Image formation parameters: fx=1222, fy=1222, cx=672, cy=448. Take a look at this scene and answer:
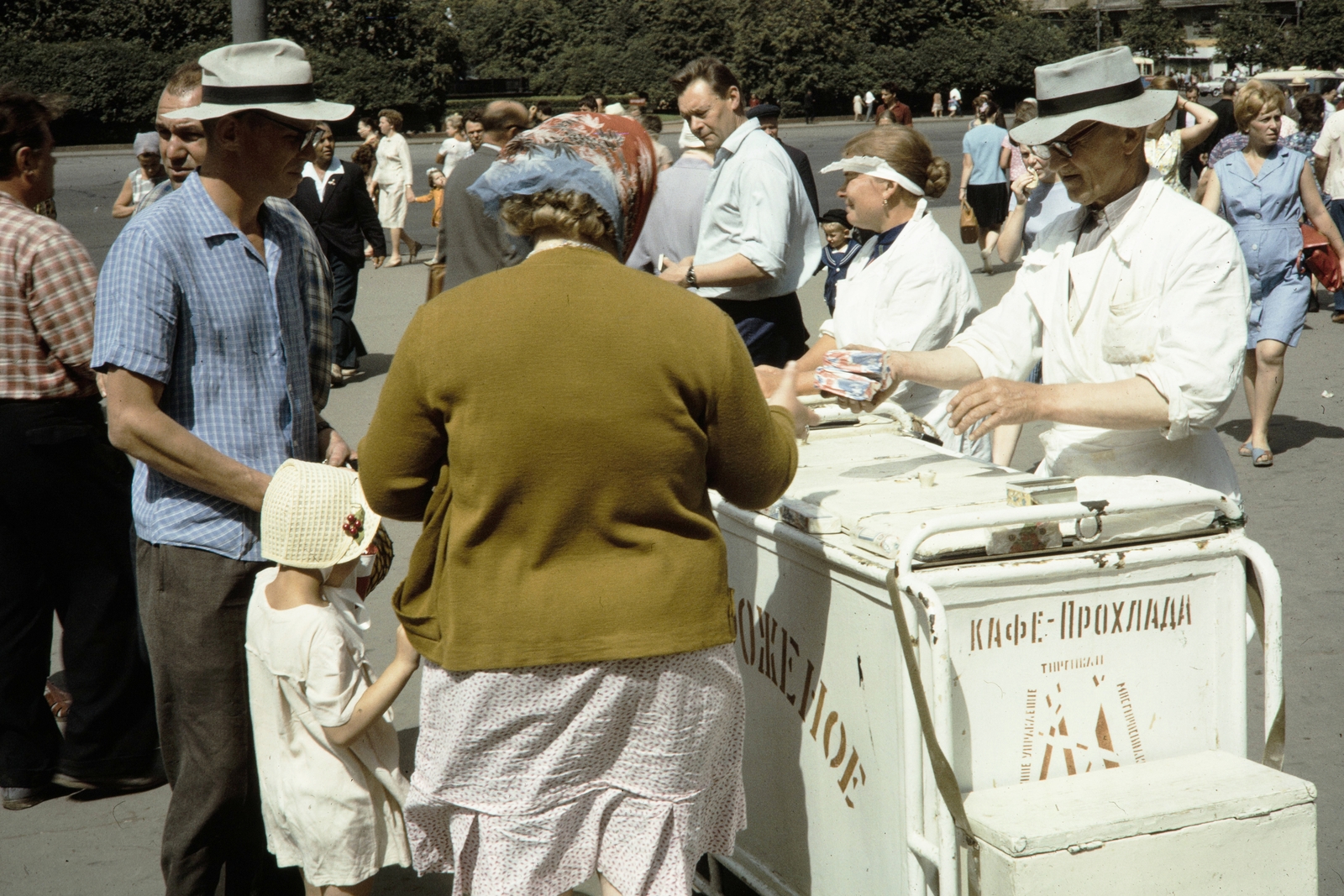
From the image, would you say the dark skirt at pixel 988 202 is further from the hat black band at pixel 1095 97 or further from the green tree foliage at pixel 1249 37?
the green tree foliage at pixel 1249 37

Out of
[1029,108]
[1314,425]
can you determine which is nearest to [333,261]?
[1029,108]

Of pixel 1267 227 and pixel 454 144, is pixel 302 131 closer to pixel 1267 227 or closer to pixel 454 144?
pixel 1267 227

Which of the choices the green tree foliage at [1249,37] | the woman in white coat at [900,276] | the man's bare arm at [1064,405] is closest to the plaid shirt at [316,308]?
the woman in white coat at [900,276]

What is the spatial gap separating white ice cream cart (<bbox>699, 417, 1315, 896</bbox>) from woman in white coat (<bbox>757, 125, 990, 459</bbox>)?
3.83 feet

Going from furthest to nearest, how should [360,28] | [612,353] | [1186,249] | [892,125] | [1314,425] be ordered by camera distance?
[360,28] < [1314,425] < [892,125] < [1186,249] < [612,353]

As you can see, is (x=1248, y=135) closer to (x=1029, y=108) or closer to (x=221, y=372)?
(x=1029, y=108)

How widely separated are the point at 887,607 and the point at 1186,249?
993 millimetres

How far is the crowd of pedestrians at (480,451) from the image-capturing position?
1963mm

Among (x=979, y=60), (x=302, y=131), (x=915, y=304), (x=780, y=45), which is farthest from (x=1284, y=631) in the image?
(x=979, y=60)

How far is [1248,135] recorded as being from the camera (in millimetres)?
7598

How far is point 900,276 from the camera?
11.8 feet

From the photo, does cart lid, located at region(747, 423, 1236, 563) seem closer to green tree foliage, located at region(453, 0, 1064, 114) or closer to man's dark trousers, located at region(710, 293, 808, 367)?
man's dark trousers, located at region(710, 293, 808, 367)

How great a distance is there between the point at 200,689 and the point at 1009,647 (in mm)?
1734

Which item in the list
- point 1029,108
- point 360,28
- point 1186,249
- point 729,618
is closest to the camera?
point 729,618
